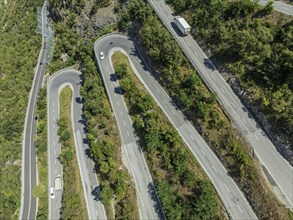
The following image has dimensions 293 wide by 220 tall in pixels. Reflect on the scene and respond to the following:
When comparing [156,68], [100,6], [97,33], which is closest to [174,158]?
[156,68]

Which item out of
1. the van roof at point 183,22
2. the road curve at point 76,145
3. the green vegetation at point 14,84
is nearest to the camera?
the road curve at point 76,145

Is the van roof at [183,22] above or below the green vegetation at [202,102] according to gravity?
above

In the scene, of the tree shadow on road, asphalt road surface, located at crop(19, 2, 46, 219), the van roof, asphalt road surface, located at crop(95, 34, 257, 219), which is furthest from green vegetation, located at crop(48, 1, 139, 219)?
the van roof

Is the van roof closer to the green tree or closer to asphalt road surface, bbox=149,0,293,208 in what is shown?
asphalt road surface, bbox=149,0,293,208

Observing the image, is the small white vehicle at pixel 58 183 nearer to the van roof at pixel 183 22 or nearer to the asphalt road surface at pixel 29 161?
the asphalt road surface at pixel 29 161

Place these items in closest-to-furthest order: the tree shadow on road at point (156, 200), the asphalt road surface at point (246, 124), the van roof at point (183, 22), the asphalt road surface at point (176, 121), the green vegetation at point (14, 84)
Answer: the asphalt road surface at point (246, 124), the asphalt road surface at point (176, 121), the tree shadow on road at point (156, 200), the green vegetation at point (14, 84), the van roof at point (183, 22)

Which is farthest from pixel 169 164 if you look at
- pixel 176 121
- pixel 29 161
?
pixel 29 161

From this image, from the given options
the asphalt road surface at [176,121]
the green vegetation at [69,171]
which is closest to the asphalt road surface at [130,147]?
the asphalt road surface at [176,121]
